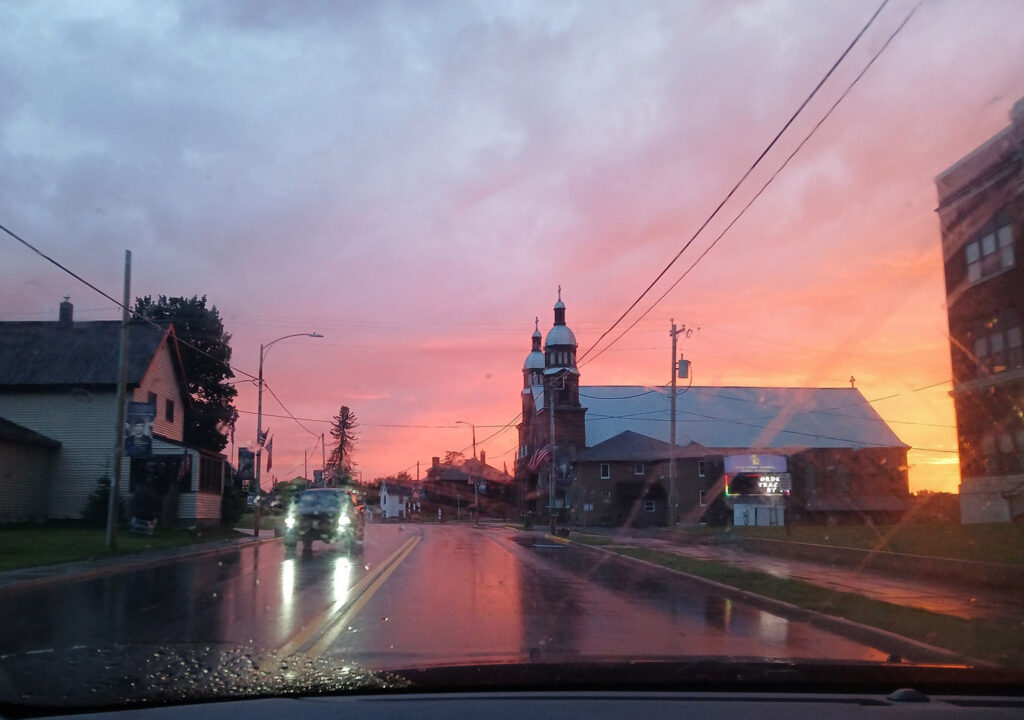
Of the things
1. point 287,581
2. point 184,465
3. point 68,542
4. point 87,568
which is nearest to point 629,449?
point 184,465

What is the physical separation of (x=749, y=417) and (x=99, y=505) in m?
49.1

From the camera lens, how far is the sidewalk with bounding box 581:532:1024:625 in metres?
12.6

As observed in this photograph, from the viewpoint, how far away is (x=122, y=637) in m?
10.0

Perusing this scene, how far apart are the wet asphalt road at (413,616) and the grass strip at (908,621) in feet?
2.27

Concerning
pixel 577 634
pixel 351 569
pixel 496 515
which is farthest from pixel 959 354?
pixel 496 515

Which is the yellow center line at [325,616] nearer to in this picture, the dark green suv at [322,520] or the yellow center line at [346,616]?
the yellow center line at [346,616]

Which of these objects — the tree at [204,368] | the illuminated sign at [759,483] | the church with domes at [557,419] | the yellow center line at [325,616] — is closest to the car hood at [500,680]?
the yellow center line at [325,616]

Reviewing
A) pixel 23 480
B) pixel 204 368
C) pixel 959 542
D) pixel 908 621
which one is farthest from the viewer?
pixel 204 368

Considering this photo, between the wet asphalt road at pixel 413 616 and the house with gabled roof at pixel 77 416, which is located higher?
the house with gabled roof at pixel 77 416

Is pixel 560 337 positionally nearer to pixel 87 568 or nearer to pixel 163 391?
pixel 163 391

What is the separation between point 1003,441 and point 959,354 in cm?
333

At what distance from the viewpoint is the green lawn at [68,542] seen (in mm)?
21764

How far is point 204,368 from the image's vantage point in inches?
1999

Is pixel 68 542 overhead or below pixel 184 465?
below
